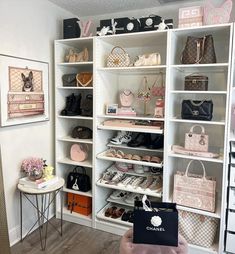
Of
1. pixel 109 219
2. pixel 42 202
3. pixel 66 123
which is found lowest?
pixel 109 219

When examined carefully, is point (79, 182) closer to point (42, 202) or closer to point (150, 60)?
point (42, 202)

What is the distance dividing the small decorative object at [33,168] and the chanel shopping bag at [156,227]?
109cm

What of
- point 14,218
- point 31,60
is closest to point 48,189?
point 14,218

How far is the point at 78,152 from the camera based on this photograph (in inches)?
112

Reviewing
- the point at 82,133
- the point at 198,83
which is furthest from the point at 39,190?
the point at 198,83

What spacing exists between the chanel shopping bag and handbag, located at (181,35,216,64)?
4.25 feet

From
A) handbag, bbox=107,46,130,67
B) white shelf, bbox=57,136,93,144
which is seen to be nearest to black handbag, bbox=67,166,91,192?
white shelf, bbox=57,136,93,144

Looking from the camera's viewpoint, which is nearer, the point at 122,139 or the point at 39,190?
the point at 39,190

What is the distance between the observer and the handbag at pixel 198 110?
7.07 feet

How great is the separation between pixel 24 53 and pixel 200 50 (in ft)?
5.45

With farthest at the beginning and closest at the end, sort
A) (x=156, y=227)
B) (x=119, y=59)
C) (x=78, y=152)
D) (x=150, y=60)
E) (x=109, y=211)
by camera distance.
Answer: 1. (x=78, y=152)
2. (x=109, y=211)
3. (x=119, y=59)
4. (x=150, y=60)
5. (x=156, y=227)

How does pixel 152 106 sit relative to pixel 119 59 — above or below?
below

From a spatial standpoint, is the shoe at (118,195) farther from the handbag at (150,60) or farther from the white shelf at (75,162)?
the handbag at (150,60)

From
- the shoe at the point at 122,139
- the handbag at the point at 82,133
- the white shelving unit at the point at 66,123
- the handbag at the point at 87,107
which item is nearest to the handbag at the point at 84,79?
the white shelving unit at the point at 66,123
